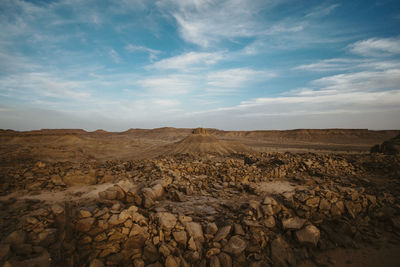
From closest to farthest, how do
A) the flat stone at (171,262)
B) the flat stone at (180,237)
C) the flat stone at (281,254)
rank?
the flat stone at (171,262) < the flat stone at (281,254) < the flat stone at (180,237)

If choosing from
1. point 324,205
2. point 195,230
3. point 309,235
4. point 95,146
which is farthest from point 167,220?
point 95,146

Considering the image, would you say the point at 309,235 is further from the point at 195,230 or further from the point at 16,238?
the point at 16,238

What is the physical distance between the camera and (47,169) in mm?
7969

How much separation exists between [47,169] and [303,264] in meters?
9.87

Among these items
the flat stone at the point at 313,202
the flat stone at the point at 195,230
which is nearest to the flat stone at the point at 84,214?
the flat stone at the point at 195,230

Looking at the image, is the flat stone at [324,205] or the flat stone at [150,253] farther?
the flat stone at [324,205]

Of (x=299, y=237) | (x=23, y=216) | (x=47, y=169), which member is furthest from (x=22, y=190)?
(x=299, y=237)

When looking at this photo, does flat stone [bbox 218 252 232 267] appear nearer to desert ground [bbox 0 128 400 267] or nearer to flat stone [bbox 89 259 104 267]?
desert ground [bbox 0 128 400 267]

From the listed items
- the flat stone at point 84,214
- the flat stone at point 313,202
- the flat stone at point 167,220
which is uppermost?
the flat stone at point 84,214

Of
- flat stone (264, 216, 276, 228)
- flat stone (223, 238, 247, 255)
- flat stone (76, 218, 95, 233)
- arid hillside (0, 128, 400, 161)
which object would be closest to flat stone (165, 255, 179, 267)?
flat stone (223, 238, 247, 255)

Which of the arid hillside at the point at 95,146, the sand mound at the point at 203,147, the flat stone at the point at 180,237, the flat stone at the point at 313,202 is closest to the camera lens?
the flat stone at the point at 180,237

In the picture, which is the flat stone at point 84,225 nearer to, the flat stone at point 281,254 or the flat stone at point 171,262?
the flat stone at point 171,262

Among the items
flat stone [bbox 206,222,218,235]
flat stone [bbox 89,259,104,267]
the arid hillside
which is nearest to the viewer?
flat stone [bbox 89,259,104,267]

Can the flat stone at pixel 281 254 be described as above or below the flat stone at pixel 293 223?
below
